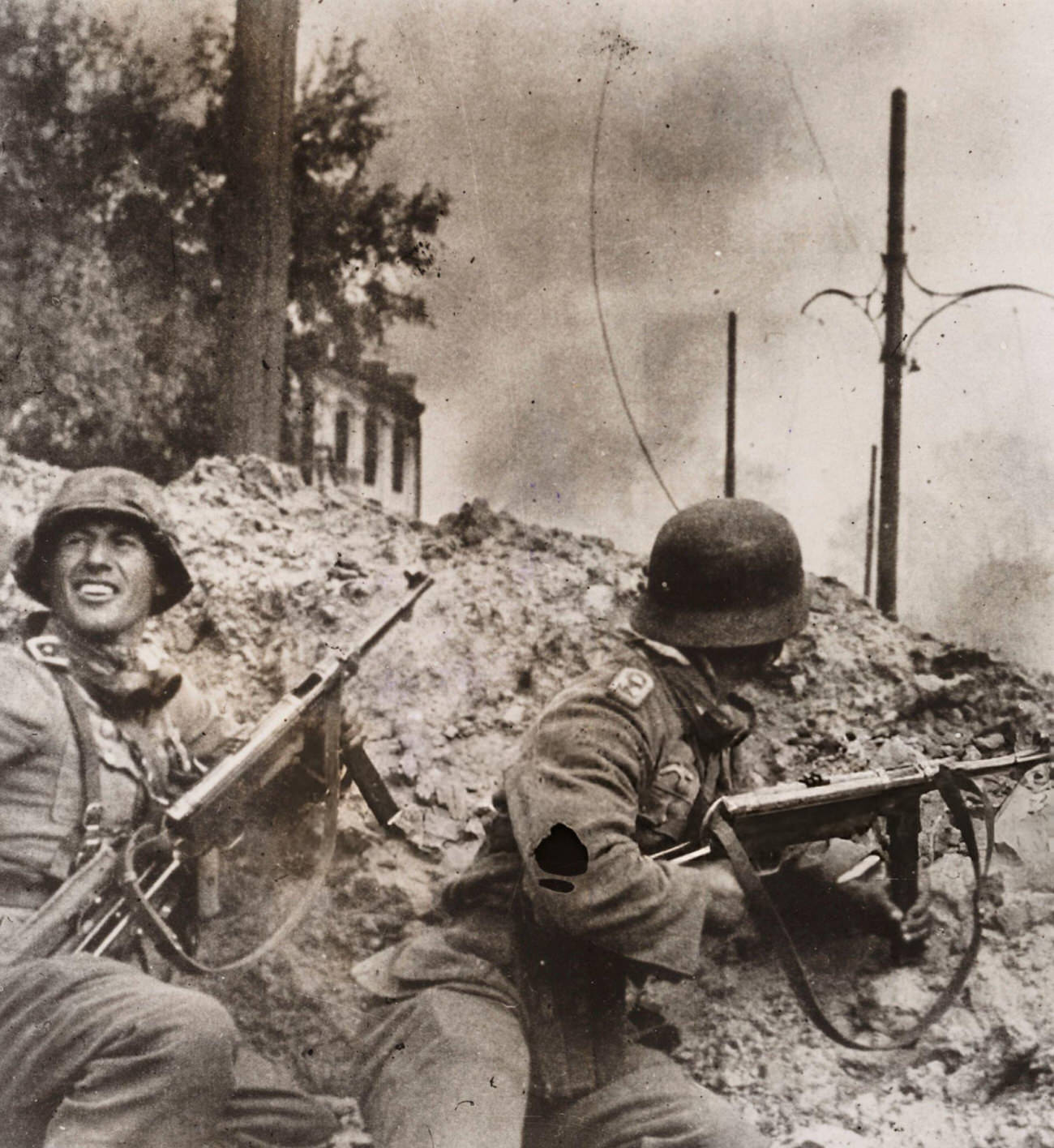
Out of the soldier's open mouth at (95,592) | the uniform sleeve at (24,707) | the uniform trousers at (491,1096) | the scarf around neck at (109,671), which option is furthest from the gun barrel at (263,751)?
the uniform trousers at (491,1096)

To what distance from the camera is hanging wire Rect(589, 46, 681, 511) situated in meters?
3.01

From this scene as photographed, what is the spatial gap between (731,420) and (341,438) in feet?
3.70

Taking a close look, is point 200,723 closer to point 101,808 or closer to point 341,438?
point 101,808

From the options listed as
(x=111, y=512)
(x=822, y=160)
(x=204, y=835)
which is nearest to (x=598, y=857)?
(x=204, y=835)

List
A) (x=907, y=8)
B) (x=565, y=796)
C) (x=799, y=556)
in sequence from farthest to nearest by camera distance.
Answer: (x=907, y=8) < (x=799, y=556) < (x=565, y=796)

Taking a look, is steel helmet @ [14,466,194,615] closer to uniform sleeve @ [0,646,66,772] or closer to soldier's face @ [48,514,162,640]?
soldier's face @ [48,514,162,640]

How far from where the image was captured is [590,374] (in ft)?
9.91

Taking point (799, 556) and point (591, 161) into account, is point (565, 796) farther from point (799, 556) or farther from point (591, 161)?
point (591, 161)

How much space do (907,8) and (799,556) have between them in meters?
1.62

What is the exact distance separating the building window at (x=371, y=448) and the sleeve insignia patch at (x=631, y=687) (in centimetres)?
107

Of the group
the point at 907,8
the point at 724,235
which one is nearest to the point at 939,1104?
the point at 724,235

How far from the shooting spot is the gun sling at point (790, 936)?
2.42 m

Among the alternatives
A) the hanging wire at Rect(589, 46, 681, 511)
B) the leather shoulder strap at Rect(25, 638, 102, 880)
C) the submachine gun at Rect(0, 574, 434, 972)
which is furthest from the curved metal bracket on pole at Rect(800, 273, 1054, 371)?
the leather shoulder strap at Rect(25, 638, 102, 880)

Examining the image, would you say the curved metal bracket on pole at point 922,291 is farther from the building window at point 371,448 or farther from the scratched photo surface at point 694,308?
the building window at point 371,448
